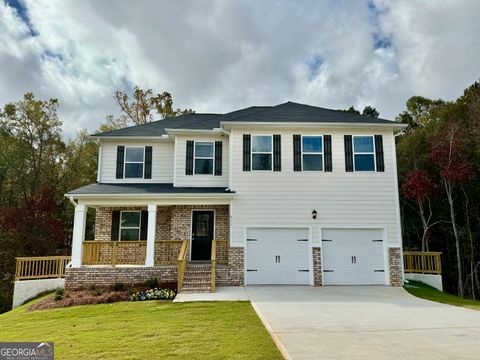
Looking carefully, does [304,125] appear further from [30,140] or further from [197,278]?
[30,140]

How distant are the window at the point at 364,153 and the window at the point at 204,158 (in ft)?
19.5

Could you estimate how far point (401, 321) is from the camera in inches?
267

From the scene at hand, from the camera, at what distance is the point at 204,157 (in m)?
13.9

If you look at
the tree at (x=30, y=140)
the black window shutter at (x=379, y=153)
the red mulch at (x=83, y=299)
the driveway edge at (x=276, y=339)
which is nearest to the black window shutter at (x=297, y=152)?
the black window shutter at (x=379, y=153)

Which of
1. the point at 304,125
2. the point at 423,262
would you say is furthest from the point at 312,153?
the point at 423,262

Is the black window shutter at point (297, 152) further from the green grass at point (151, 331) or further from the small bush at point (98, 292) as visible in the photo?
the small bush at point (98, 292)

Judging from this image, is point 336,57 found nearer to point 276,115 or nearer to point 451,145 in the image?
point 276,115

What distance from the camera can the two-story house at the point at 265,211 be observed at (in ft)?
39.6

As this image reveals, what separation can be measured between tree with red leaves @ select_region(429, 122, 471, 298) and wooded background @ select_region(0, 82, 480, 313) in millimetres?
43

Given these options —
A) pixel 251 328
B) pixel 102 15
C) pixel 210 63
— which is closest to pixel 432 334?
pixel 251 328

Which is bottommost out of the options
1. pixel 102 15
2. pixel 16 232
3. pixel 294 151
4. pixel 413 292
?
pixel 413 292

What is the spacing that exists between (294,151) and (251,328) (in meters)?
8.27

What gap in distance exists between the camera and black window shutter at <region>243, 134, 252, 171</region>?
42.1 feet

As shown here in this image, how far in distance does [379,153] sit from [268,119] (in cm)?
467
